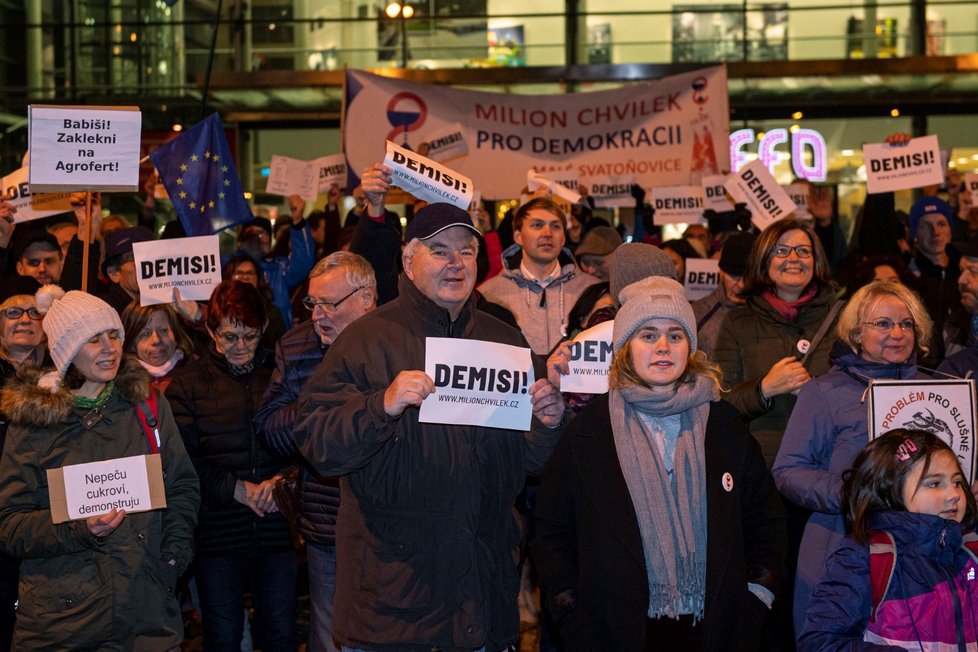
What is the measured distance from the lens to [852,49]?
60.7 feet

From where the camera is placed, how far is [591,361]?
5.48 meters

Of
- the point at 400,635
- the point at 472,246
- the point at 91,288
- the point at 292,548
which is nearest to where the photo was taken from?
the point at 400,635

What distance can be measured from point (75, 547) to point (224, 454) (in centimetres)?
138

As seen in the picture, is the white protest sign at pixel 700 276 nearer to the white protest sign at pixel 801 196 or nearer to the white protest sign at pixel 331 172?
the white protest sign at pixel 801 196

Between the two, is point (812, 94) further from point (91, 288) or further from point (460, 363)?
point (460, 363)

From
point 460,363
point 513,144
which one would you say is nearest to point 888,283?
point 460,363

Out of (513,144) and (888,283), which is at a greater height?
(513,144)

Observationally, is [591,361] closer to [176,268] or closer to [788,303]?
[788,303]

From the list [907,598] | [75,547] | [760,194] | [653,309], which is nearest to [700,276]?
[760,194]

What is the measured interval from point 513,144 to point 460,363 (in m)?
9.56

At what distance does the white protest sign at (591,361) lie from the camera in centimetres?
543

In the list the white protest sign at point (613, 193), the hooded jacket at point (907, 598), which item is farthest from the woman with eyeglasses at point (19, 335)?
the white protest sign at point (613, 193)

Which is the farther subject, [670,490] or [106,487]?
[106,487]

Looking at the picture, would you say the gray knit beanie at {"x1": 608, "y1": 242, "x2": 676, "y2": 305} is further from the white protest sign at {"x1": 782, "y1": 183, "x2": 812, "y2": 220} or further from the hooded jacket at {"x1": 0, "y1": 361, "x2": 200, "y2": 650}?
the white protest sign at {"x1": 782, "y1": 183, "x2": 812, "y2": 220}
